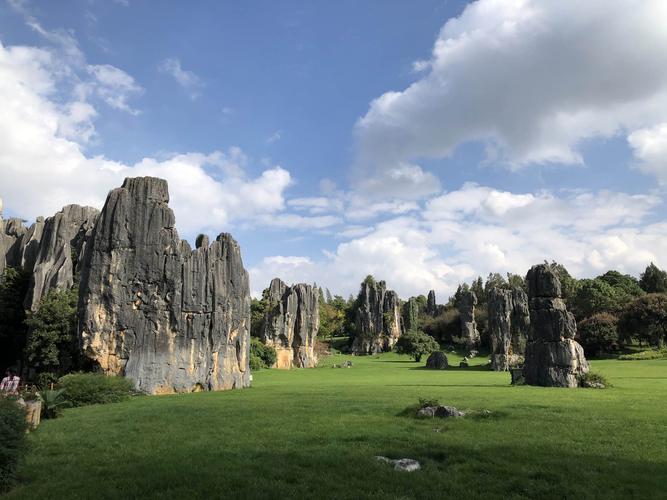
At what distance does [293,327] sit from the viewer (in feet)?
252

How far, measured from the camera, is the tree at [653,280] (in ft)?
307

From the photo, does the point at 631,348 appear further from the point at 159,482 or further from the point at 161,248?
the point at 159,482

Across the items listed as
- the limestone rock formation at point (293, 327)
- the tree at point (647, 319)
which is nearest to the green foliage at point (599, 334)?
the tree at point (647, 319)

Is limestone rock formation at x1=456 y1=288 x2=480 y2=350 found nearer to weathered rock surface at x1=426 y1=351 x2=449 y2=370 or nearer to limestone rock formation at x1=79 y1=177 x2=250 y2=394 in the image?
weathered rock surface at x1=426 y1=351 x2=449 y2=370

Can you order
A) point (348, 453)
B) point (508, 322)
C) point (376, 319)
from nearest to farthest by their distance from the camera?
point (348, 453) → point (508, 322) → point (376, 319)

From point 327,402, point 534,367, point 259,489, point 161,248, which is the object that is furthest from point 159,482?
point 534,367

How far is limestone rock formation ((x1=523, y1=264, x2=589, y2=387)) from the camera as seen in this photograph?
32219mm

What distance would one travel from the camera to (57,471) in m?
11.2

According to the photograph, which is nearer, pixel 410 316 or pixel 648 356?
pixel 648 356

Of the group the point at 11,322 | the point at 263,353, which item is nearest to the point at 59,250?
the point at 11,322

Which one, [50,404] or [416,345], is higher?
[50,404]

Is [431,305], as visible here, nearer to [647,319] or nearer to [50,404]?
[647,319]

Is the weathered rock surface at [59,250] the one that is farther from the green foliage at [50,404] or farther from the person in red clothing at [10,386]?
the green foliage at [50,404]

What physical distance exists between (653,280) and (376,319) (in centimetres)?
5574
